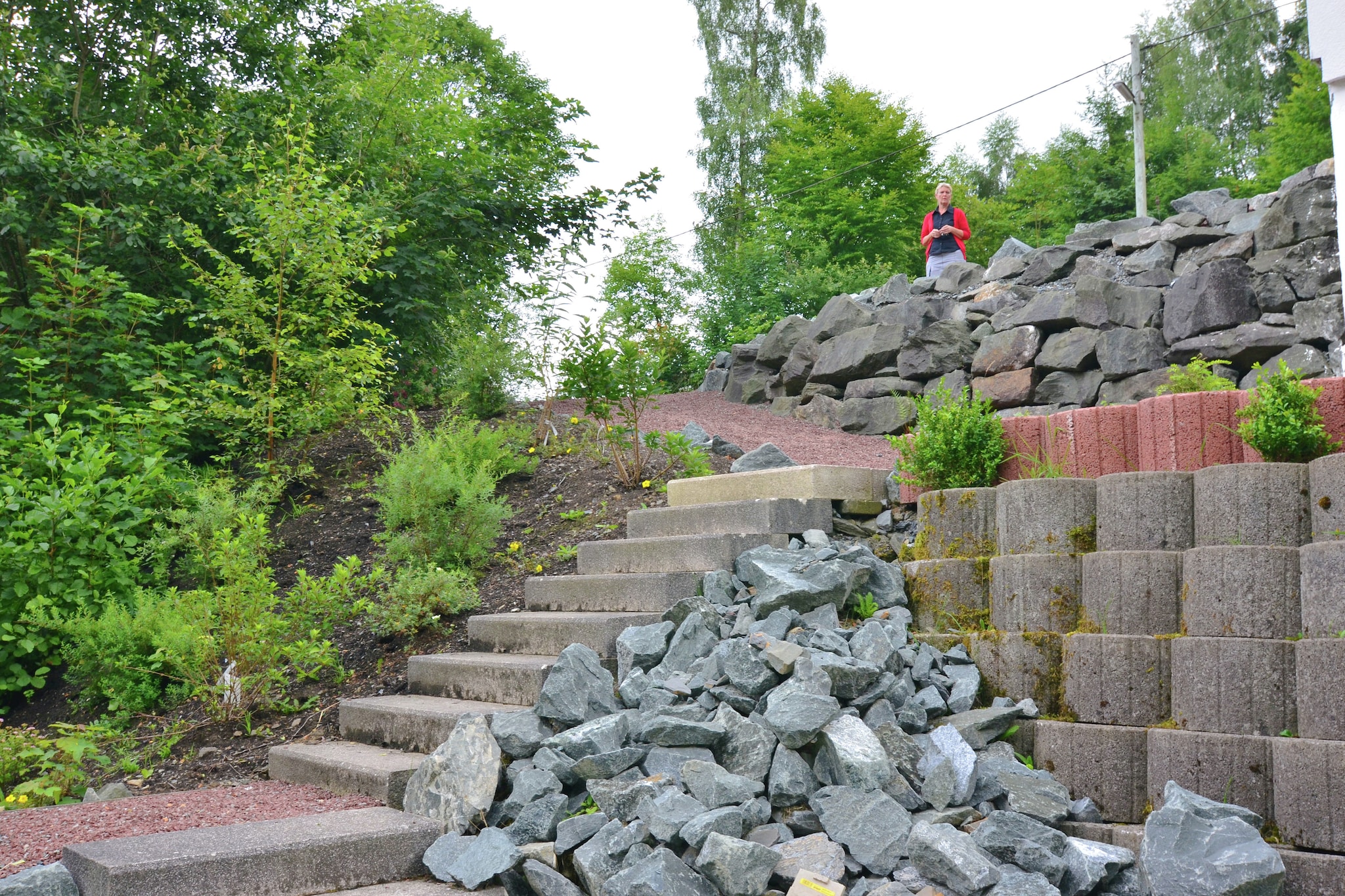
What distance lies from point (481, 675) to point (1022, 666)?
2237mm

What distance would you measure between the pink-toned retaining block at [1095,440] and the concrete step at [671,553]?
1285 millimetres

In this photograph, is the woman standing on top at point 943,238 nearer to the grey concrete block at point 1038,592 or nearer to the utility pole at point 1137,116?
the utility pole at point 1137,116

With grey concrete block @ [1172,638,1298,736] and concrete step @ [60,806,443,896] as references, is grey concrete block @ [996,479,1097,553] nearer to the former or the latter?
grey concrete block @ [1172,638,1298,736]

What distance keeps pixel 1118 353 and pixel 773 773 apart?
229 inches

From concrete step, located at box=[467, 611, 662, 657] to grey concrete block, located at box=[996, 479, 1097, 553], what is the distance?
1544 mm

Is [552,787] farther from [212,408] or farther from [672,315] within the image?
[672,315]

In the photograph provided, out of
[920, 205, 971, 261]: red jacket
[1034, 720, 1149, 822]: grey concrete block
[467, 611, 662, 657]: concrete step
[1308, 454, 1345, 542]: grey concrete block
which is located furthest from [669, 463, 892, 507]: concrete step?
[920, 205, 971, 261]: red jacket

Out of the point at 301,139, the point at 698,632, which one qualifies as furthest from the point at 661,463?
the point at 301,139

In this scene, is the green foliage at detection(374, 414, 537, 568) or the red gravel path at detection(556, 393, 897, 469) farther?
the red gravel path at detection(556, 393, 897, 469)

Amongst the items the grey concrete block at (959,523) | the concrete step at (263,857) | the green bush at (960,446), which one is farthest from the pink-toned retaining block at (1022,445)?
the concrete step at (263,857)

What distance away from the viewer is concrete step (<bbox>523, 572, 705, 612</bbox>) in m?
4.27

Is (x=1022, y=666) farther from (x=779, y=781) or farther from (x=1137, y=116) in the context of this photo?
(x=1137, y=116)

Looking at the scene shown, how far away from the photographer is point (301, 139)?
21.9ft

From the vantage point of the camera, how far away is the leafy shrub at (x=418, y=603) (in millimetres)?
4824
